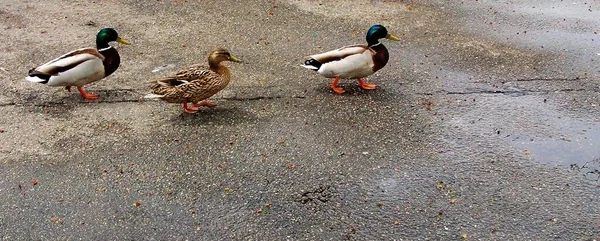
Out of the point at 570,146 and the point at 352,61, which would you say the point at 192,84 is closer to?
the point at 352,61

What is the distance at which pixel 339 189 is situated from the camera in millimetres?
4078

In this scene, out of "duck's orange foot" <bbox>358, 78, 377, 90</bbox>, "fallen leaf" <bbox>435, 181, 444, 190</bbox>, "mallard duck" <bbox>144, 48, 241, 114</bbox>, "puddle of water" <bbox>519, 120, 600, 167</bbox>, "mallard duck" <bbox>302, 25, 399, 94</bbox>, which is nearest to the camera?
"fallen leaf" <bbox>435, 181, 444, 190</bbox>

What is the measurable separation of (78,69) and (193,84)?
3.83 ft

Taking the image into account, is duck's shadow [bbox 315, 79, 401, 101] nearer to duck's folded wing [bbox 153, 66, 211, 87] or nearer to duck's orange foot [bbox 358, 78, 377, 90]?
duck's orange foot [bbox 358, 78, 377, 90]

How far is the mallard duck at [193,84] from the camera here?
496 cm

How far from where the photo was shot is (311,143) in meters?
4.71

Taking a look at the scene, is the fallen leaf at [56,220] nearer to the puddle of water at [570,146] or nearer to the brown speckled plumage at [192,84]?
the brown speckled plumage at [192,84]

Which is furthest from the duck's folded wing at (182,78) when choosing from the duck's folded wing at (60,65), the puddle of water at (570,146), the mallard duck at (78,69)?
the puddle of water at (570,146)

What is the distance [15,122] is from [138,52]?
198 centimetres

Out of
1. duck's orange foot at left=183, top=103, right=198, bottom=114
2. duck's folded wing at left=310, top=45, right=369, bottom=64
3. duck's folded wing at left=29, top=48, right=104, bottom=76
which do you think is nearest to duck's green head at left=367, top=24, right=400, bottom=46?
duck's folded wing at left=310, top=45, right=369, bottom=64

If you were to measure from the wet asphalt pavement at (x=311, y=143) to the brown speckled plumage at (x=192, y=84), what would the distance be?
233 mm

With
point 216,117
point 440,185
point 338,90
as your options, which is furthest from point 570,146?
point 216,117

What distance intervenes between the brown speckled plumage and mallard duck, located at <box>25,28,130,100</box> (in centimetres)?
65

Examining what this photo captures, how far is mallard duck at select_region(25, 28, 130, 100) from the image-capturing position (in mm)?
5207
